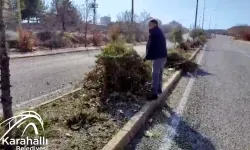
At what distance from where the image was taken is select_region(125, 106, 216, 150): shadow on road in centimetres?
466

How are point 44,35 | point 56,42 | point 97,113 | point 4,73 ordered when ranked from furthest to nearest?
point 44,35, point 56,42, point 97,113, point 4,73

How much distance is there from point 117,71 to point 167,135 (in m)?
2.33

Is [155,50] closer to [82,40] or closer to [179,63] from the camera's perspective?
[179,63]

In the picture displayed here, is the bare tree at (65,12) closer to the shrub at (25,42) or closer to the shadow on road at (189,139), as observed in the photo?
the shrub at (25,42)

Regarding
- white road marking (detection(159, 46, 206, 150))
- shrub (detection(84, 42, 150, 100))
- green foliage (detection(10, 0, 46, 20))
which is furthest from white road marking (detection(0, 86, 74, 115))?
green foliage (detection(10, 0, 46, 20))

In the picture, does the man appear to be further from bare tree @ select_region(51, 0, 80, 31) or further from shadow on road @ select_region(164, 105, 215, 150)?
bare tree @ select_region(51, 0, 80, 31)

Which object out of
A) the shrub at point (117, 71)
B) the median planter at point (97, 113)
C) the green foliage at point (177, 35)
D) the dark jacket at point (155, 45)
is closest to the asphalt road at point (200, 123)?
the median planter at point (97, 113)

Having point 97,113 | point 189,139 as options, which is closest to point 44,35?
point 97,113

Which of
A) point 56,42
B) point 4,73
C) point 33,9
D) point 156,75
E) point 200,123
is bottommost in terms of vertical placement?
point 200,123

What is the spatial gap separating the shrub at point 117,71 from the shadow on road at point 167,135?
1.25 metres

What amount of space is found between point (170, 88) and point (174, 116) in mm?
3076

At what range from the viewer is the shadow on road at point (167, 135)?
183 inches

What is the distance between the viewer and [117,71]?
7.05m

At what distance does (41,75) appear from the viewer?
37.0 feet
